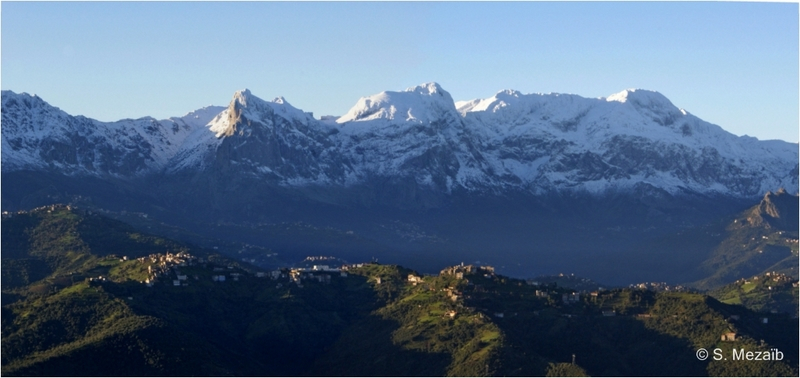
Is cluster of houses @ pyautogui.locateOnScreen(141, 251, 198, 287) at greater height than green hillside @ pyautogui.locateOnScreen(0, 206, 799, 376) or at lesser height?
greater

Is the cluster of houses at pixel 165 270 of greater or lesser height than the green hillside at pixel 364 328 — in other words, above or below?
above

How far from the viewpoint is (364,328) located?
176000 millimetres

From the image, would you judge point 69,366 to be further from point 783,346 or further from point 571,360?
point 783,346

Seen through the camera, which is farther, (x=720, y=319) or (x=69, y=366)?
(x=720, y=319)

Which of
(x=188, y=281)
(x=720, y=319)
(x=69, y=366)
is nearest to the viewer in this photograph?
(x=69, y=366)

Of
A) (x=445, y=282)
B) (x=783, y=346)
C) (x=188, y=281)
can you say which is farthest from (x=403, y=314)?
(x=783, y=346)

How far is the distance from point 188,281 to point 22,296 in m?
19.3

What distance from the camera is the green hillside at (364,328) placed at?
15612 cm

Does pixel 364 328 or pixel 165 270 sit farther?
pixel 165 270

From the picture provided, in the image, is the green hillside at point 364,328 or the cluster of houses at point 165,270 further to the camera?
the cluster of houses at point 165,270

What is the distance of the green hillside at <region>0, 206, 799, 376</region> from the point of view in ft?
512

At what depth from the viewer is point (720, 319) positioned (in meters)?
172

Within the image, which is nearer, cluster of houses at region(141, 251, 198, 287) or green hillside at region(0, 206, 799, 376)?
green hillside at region(0, 206, 799, 376)

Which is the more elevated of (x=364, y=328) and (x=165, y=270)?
(x=165, y=270)
